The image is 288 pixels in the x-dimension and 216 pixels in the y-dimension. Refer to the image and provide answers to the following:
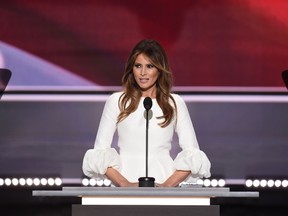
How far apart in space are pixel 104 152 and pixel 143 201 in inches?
32.2

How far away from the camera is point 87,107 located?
18.1 feet

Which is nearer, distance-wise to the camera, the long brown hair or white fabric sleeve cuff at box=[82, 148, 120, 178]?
white fabric sleeve cuff at box=[82, 148, 120, 178]

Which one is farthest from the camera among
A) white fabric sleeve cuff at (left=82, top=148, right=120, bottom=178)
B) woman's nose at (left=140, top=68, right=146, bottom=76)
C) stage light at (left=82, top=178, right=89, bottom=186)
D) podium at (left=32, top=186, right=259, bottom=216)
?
stage light at (left=82, top=178, right=89, bottom=186)

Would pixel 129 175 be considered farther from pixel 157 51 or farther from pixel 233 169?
pixel 233 169

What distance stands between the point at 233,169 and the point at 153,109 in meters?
1.45

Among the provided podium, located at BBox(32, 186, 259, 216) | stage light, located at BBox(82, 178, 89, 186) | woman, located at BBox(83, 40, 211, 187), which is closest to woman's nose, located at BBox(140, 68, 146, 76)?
woman, located at BBox(83, 40, 211, 187)

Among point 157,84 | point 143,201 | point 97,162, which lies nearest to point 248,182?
point 157,84

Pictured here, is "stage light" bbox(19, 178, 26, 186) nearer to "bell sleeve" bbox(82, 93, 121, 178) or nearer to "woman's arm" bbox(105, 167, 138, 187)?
"bell sleeve" bbox(82, 93, 121, 178)

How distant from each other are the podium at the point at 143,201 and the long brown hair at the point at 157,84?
0.98 metres

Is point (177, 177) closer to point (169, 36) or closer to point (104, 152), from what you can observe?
point (104, 152)

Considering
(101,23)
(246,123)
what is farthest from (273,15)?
(101,23)

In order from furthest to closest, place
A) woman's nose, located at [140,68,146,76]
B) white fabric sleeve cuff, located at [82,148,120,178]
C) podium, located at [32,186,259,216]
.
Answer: woman's nose, located at [140,68,146,76], white fabric sleeve cuff, located at [82,148,120,178], podium, located at [32,186,259,216]

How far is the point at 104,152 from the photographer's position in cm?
399

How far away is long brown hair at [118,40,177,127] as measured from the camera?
4.12m
